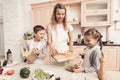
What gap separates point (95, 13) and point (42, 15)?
1246 millimetres

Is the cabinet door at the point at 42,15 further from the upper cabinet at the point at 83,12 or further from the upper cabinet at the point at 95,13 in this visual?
the upper cabinet at the point at 95,13

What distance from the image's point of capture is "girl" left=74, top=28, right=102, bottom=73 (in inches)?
41.6

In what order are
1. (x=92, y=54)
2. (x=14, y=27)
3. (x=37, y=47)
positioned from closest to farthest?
(x=92, y=54) < (x=37, y=47) < (x=14, y=27)

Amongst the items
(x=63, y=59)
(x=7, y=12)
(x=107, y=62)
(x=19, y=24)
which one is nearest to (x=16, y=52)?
(x=19, y=24)

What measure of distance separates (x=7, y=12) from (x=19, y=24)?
42 centimetres

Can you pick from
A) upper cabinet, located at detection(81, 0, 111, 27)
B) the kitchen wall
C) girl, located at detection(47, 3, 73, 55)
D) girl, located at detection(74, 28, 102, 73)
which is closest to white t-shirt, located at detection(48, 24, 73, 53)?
girl, located at detection(47, 3, 73, 55)

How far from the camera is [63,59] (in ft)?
4.06

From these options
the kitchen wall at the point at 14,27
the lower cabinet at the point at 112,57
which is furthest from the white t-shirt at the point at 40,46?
the kitchen wall at the point at 14,27

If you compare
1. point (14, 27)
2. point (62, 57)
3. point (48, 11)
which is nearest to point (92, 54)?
point (62, 57)

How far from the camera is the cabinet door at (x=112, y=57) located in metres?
2.90

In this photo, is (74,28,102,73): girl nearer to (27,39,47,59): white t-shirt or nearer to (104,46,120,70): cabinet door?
(27,39,47,59): white t-shirt

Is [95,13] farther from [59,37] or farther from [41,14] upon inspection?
[59,37]

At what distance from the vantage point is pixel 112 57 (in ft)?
9.66

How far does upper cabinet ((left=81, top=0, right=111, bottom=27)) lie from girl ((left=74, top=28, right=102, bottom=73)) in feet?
6.59
